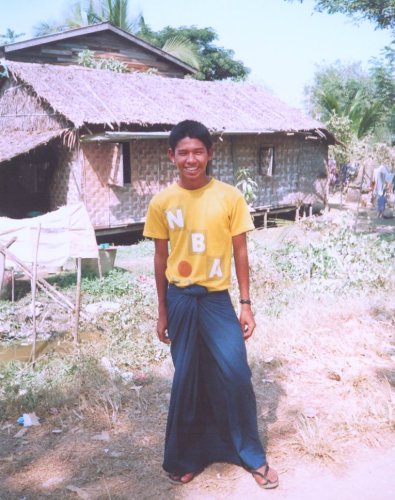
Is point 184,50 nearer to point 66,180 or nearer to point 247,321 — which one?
point 66,180

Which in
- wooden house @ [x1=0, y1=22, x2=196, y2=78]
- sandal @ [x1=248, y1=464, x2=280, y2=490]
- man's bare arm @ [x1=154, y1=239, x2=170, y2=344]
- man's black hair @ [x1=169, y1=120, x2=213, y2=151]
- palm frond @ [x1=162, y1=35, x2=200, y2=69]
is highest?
palm frond @ [x1=162, y1=35, x2=200, y2=69]

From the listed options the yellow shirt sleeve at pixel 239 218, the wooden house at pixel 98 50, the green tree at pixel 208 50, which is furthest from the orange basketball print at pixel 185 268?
the green tree at pixel 208 50

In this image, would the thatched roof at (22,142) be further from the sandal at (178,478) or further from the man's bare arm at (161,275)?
the sandal at (178,478)

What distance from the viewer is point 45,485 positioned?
252cm

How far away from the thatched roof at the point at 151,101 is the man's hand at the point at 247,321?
8241 millimetres

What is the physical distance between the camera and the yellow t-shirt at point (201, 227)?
7.47ft

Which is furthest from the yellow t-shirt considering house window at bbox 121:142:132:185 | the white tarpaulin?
house window at bbox 121:142:132:185

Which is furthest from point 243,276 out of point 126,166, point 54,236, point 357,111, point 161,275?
point 357,111

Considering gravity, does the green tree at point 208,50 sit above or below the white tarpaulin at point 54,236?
above

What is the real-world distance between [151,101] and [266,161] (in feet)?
13.4

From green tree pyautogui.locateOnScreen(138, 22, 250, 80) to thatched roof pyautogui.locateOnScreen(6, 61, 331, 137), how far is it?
1104 cm

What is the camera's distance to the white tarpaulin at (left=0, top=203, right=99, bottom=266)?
21.9ft

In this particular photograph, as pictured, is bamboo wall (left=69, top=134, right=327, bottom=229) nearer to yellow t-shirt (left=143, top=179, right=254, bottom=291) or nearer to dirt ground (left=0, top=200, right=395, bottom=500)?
dirt ground (left=0, top=200, right=395, bottom=500)

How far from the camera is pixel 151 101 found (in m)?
11.8
